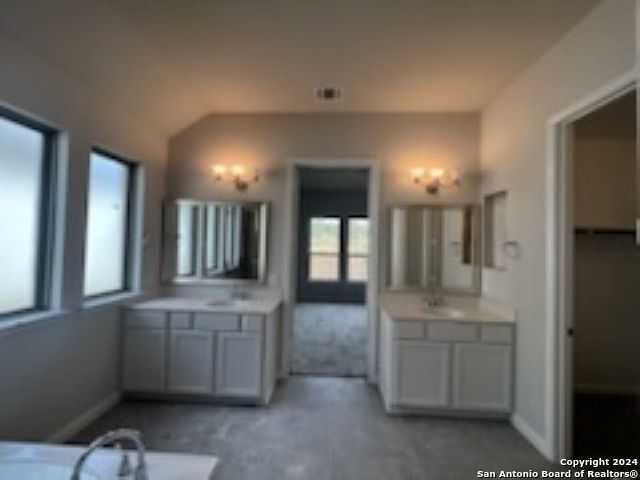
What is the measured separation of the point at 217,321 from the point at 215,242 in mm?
1134

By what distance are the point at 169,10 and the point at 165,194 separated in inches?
86.8

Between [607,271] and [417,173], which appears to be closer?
[607,271]

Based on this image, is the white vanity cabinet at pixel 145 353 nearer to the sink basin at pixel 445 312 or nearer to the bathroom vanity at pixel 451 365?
the bathroom vanity at pixel 451 365

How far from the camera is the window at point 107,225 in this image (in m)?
3.29

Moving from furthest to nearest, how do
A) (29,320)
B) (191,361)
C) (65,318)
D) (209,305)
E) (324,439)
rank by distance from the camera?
(209,305), (191,361), (324,439), (65,318), (29,320)

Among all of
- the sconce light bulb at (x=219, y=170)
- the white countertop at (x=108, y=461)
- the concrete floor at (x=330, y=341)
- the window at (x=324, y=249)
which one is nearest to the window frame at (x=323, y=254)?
the window at (x=324, y=249)

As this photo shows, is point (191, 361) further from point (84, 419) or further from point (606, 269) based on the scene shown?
point (606, 269)

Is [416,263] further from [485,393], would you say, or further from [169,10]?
[169,10]

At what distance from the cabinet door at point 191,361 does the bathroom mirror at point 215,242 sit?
864mm

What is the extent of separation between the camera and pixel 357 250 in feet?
31.0

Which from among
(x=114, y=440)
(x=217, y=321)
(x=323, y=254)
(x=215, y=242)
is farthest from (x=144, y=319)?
(x=323, y=254)

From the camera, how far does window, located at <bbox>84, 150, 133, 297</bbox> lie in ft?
10.8

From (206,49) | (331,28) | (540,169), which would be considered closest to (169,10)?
(206,49)

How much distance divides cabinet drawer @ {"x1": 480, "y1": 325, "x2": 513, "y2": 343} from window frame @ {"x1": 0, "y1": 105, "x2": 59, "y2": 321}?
322 cm
